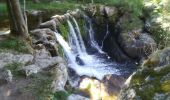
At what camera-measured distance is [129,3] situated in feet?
59.4

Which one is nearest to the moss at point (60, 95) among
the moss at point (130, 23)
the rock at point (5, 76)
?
the rock at point (5, 76)

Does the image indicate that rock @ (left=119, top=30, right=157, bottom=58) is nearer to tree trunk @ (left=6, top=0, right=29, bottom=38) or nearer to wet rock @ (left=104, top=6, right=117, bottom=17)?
wet rock @ (left=104, top=6, right=117, bottom=17)

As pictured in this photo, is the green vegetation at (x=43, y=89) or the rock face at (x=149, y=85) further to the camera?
the green vegetation at (x=43, y=89)

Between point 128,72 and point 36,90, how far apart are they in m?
6.42

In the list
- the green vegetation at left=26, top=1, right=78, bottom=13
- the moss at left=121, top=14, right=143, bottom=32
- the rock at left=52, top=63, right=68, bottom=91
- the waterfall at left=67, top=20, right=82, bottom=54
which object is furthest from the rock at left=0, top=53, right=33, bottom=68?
the green vegetation at left=26, top=1, right=78, bottom=13

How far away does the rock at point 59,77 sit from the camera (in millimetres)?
8498

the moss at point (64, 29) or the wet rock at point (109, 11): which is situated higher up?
the wet rock at point (109, 11)

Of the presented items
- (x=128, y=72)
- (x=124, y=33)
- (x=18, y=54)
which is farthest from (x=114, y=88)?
(x=124, y=33)

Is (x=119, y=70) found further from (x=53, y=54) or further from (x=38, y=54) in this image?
(x=38, y=54)

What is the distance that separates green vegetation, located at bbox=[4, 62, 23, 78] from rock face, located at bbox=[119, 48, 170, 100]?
5.85 meters

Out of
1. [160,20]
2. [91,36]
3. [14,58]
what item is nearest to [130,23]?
[160,20]

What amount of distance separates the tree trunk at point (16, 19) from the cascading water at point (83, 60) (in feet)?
8.00

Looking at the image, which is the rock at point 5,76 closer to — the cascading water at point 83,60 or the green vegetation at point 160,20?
the cascading water at point 83,60

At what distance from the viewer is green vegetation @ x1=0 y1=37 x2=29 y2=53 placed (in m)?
10.9
